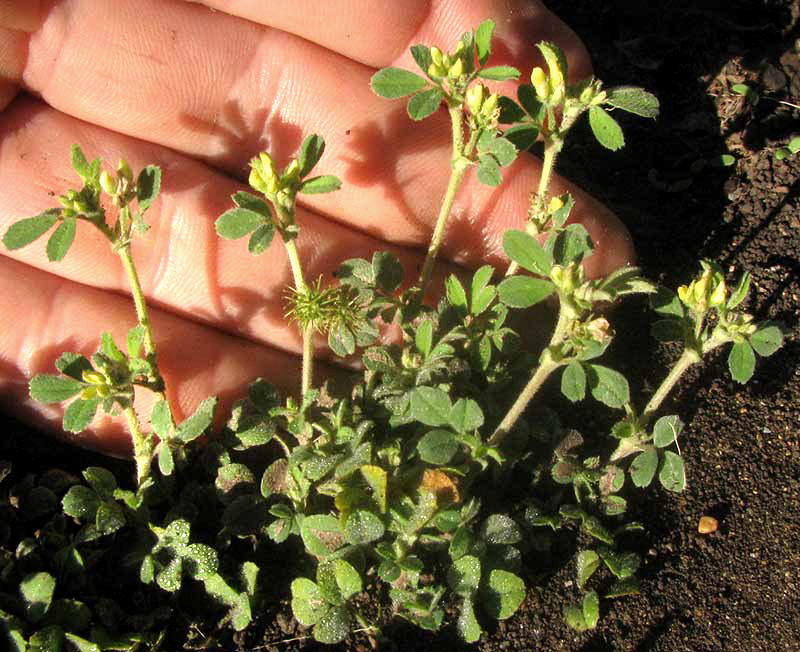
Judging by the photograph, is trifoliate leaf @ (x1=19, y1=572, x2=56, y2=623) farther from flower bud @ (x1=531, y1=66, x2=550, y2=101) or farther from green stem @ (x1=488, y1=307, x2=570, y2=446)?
flower bud @ (x1=531, y1=66, x2=550, y2=101)

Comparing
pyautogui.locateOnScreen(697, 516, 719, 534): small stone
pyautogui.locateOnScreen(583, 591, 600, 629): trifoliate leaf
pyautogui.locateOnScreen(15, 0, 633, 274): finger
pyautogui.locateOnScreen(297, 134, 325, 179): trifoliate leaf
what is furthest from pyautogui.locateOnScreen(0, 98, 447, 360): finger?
pyautogui.locateOnScreen(697, 516, 719, 534): small stone

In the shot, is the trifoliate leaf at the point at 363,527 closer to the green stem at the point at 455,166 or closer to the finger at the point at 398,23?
the green stem at the point at 455,166

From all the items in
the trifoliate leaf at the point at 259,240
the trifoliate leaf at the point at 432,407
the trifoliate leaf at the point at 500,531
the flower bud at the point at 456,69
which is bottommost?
the trifoliate leaf at the point at 500,531

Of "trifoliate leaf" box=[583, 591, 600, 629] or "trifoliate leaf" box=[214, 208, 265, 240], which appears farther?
"trifoliate leaf" box=[583, 591, 600, 629]

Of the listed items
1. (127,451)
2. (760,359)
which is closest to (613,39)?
(760,359)

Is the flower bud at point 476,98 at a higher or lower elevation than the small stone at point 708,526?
higher

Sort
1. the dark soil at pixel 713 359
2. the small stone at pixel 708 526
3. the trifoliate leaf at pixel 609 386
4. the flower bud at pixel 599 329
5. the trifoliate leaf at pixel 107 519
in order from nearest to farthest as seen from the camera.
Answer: the flower bud at pixel 599 329
the trifoliate leaf at pixel 609 386
the trifoliate leaf at pixel 107 519
the dark soil at pixel 713 359
the small stone at pixel 708 526

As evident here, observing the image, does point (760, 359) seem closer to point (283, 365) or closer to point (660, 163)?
point (660, 163)

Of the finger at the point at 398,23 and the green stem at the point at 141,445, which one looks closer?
the green stem at the point at 141,445

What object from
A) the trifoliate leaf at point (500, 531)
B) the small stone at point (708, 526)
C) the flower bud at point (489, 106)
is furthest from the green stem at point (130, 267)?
the small stone at point (708, 526)
